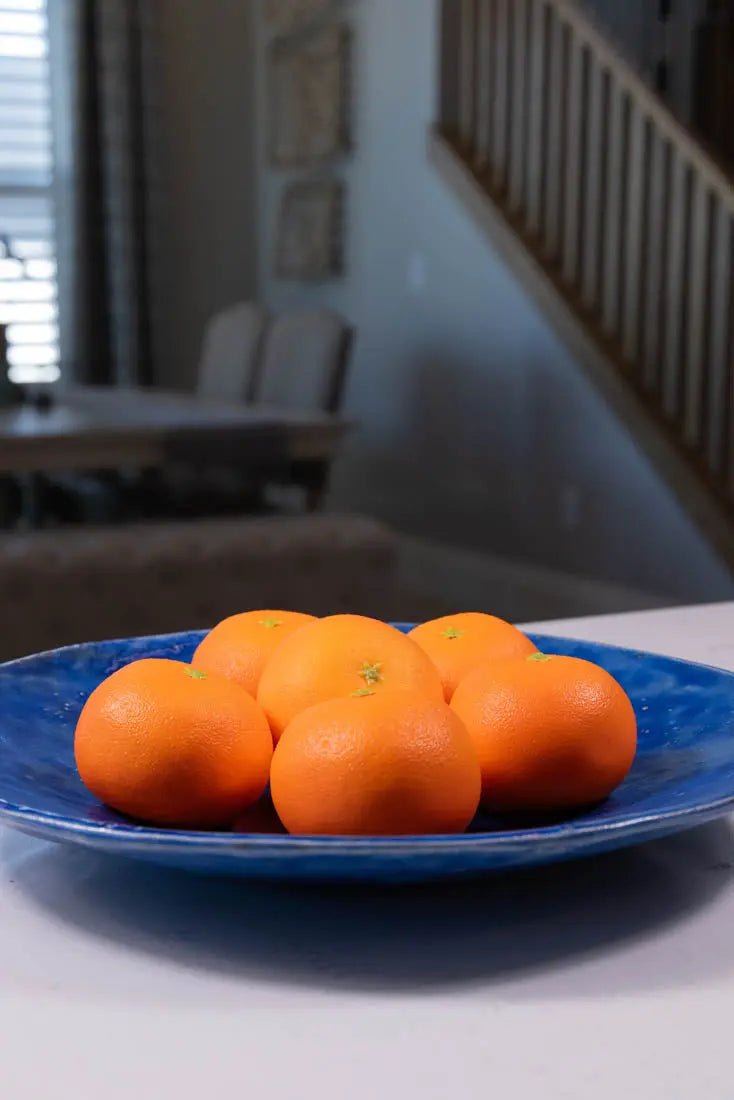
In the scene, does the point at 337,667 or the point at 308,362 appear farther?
the point at 308,362

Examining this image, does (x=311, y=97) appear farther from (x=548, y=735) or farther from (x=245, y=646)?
(x=548, y=735)

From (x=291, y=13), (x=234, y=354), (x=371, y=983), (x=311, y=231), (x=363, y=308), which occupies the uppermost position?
(x=291, y=13)

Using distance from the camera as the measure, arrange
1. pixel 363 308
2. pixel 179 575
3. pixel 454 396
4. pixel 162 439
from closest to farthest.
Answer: pixel 179 575 < pixel 162 439 < pixel 454 396 < pixel 363 308

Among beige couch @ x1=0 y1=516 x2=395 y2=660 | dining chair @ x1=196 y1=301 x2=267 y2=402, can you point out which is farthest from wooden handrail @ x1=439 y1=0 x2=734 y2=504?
beige couch @ x1=0 y1=516 x2=395 y2=660

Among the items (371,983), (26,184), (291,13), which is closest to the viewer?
(371,983)

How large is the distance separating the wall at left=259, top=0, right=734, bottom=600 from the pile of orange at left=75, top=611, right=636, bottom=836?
3.28 m

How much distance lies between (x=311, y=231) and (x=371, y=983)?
5488 millimetres

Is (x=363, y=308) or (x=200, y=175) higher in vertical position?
(x=200, y=175)

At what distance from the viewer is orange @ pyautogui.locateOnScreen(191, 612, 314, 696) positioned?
2.05 feet

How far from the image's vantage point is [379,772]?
1.58 ft

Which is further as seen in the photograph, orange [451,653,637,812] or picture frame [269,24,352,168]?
picture frame [269,24,352,168]

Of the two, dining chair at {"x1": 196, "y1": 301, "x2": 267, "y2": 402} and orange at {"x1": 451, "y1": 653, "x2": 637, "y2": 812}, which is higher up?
orange at {"x1": 451, "y1": 653, "x2": 637, "y2": 812}

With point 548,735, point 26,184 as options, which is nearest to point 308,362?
point 26,184

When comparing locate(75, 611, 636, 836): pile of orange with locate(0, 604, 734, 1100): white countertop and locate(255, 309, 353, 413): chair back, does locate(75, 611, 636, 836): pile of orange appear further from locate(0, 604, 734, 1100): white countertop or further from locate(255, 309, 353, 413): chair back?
locate(255, 309, 353, 413): chair back
